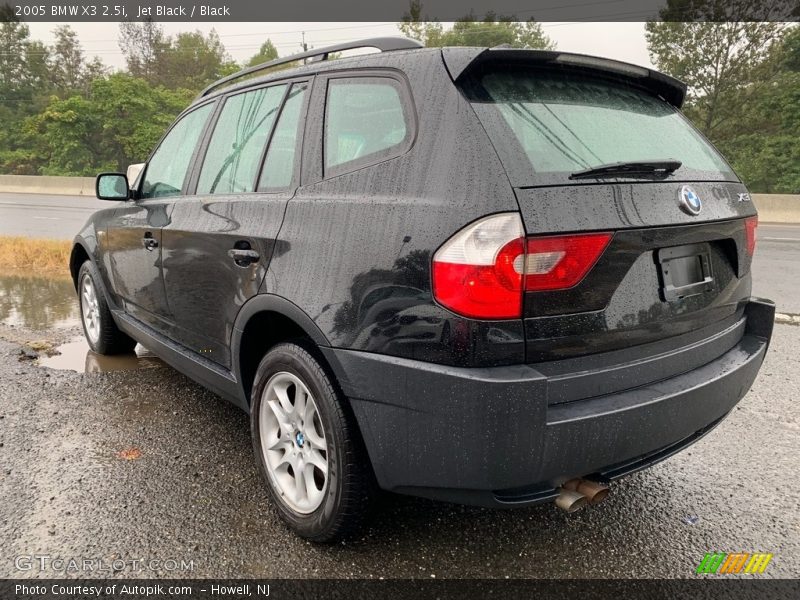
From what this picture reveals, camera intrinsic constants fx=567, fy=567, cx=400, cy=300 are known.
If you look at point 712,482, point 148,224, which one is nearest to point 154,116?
point 148,224

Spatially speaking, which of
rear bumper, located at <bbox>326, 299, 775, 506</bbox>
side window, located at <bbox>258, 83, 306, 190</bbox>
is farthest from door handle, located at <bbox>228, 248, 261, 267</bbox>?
rear bumper, located at <bbox>326, 299, 775, 506</bbox>

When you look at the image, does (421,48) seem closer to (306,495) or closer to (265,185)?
(265,185)

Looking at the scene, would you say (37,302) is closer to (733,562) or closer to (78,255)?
(78,255)

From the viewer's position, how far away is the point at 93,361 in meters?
4.39

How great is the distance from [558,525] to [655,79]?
1.91m

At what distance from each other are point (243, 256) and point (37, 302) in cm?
520

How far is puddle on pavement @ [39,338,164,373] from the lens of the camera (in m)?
4.23

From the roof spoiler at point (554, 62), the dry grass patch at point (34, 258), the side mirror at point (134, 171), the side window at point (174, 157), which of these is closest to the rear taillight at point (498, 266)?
the roof spoiler at point (554, 62)

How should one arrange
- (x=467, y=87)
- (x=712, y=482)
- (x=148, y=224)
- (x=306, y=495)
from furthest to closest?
(x=148, y=224) → (x=712, y=482) → (x=306, y=495) → (x=467, y=87)

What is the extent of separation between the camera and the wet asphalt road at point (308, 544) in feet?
6.95

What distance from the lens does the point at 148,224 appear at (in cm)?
341

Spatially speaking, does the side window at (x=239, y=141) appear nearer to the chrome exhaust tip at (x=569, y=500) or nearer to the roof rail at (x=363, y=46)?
the roof rail at (x=363, y=46)

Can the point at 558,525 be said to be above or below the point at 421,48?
below

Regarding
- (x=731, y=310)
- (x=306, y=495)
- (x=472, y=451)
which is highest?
(x=731, y=310)
